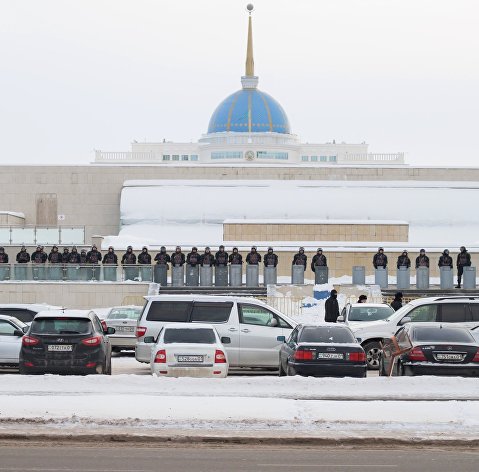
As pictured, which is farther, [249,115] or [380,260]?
[249,115]

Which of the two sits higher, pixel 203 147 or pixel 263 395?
pixel 203 147

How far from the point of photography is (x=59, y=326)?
2456cm

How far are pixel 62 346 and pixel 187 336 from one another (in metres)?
2.27

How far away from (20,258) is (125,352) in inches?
494

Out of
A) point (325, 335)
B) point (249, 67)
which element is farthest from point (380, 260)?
point (249, 67)

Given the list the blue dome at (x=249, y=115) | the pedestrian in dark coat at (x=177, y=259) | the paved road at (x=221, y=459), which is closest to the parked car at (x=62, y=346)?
the paved road at (x=221, y=459)

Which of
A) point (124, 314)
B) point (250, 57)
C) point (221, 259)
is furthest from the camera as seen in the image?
point (250, 57)

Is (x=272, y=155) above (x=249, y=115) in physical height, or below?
below

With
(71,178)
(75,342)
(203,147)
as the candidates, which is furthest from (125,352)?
(203,147)

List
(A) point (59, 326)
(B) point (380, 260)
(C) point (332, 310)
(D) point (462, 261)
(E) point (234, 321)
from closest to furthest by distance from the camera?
1. (A) point (59, 326)
2. (E) point (234, 321)
3. (C) point (332, 310)
4. (D) point (462, 261)
5. (B) point (380, 260)

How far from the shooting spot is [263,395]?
68.6 feet

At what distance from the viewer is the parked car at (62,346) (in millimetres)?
24156

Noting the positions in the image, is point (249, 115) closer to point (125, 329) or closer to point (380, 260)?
point (380, 260)

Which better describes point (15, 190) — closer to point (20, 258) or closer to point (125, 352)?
point (20, 258)
